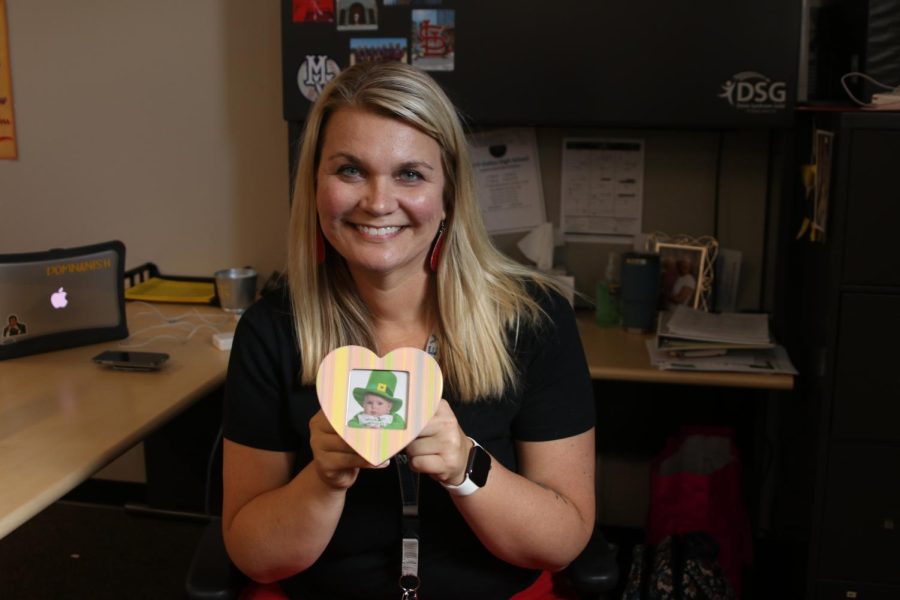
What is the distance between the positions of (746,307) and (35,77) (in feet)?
6.62

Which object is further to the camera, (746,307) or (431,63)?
(746,307)

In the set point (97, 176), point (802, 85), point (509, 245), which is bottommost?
point (509, 245)

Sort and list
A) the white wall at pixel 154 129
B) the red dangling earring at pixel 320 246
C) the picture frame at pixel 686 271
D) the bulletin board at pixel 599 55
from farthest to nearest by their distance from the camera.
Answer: the white wall at pixel 154 129 < the picture frame at pixel 686 271 < the bulletin board at pixel 599 55 < the red dangling earring at pixel 320 246

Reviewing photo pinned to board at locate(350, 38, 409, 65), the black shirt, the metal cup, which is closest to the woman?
the black shirt

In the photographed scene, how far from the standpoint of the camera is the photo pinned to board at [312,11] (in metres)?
2.23

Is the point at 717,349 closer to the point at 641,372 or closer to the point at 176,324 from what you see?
the point at 641,372

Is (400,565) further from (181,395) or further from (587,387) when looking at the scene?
(181,395)

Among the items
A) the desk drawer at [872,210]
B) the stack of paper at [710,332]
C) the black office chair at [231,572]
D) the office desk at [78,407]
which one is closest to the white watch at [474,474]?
the black office chair at [231,572]

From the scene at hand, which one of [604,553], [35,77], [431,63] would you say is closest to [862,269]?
[604,553]

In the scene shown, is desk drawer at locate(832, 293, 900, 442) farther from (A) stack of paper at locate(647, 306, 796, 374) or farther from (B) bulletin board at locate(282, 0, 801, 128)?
(B) bulletin board at locate(282, 0, 801, 128)

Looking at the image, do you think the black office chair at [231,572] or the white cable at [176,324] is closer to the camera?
the black office chair at [231,572]

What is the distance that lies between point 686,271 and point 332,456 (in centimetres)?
142

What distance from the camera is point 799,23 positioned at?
2.09 meters

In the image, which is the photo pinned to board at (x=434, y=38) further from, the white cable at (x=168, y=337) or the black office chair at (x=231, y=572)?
the black office chair at (x=231, y=572)
